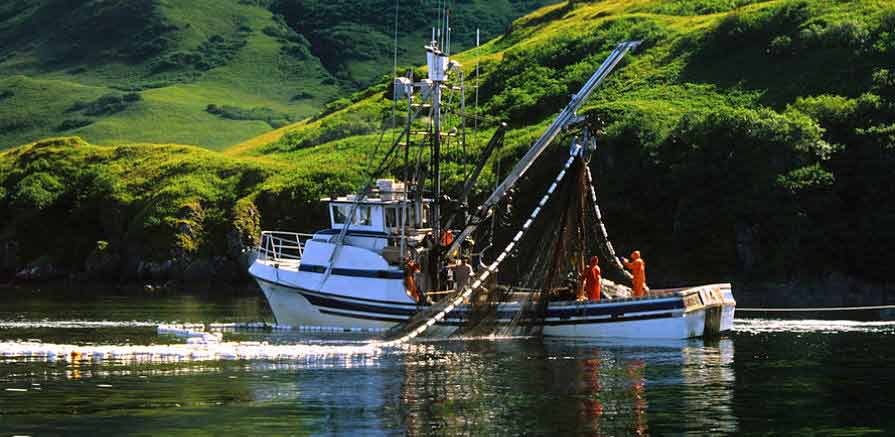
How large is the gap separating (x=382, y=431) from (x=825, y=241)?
151ft

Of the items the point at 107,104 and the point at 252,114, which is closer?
the point at 252,114

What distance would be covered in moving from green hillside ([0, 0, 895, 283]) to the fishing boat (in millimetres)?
3034

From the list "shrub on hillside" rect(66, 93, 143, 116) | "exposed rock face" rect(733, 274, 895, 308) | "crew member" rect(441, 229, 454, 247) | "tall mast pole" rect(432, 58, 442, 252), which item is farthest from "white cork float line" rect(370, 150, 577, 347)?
"shrub on hillside" rect(66, 93, 143, 116)

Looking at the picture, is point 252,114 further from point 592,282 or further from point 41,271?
point 592,282

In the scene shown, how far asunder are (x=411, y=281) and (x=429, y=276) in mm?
1028

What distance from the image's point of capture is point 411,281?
4812 cm

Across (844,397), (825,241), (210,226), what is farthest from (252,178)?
(844,397)

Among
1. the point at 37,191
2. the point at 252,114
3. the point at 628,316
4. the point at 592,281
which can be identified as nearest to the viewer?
the point at 628,316

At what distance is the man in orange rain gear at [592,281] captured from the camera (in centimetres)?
4716

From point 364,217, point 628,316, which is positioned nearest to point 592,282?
point 628,316

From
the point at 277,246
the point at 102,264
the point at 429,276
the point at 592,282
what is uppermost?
the point at 102,264

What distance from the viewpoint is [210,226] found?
9150 cm

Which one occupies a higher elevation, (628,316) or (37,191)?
(37,191)

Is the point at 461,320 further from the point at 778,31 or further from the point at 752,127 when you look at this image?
the point at 778,31
